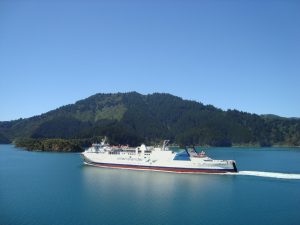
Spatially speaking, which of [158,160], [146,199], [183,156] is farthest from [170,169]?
[146,199]

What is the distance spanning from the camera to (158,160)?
69.6 metres

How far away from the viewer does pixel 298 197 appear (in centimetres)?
4550

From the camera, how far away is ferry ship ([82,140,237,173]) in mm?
65963

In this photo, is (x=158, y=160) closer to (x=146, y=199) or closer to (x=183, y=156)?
(x=183, y=156)

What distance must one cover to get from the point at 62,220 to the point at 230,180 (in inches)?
1282

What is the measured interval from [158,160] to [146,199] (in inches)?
1063

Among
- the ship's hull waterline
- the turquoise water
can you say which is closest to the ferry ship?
the ship's hull waterline

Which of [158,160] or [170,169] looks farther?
[158,160]

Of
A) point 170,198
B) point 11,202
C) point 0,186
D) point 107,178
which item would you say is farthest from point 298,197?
point 0,186

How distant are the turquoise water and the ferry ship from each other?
11.2ft

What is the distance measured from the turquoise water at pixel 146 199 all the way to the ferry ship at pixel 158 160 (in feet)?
11.2

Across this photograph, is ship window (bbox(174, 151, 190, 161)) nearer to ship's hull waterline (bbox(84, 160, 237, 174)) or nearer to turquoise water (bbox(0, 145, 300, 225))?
ship's hull waterline (bbox(84, 160, 237, 174))

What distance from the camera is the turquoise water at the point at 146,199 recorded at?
34562 mm

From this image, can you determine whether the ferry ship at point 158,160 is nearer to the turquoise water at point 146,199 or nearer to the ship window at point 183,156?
the ship window at point 183,156
